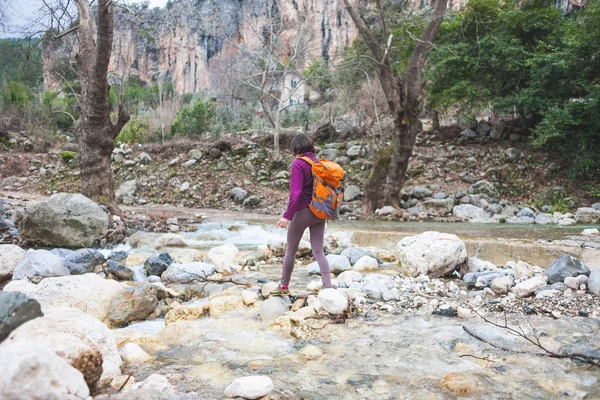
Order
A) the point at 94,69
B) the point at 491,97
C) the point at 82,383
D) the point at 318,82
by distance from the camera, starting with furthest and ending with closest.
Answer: the point at 318,82, the point at 491,97, the point at 94,69, the point at 82,383

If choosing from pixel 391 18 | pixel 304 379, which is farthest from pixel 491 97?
pixel 304 379

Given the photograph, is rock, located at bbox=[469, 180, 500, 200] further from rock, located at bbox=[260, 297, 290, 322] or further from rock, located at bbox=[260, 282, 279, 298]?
rock, located at bbox=[260, 297, 290, 322]

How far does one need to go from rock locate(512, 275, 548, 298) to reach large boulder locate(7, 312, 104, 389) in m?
3.64

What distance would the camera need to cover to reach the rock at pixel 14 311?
6.52ft

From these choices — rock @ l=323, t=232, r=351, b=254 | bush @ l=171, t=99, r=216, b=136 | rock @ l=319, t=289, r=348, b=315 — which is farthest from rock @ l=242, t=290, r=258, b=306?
bush @ l=171, t=99, r=216, b=136

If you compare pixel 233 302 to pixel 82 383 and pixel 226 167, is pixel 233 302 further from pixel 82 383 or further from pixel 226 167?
pixel 226 167

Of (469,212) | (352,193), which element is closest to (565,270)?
(469,212)

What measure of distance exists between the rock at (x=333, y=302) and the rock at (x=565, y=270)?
7.46 feet

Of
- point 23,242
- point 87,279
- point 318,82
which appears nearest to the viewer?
point 87,279

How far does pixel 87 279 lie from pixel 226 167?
496 inches

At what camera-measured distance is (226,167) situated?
1630 centimetres

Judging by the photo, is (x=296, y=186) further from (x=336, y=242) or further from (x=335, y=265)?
(x=336, y=242)

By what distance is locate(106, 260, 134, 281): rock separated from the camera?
518 cm

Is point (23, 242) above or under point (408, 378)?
under
